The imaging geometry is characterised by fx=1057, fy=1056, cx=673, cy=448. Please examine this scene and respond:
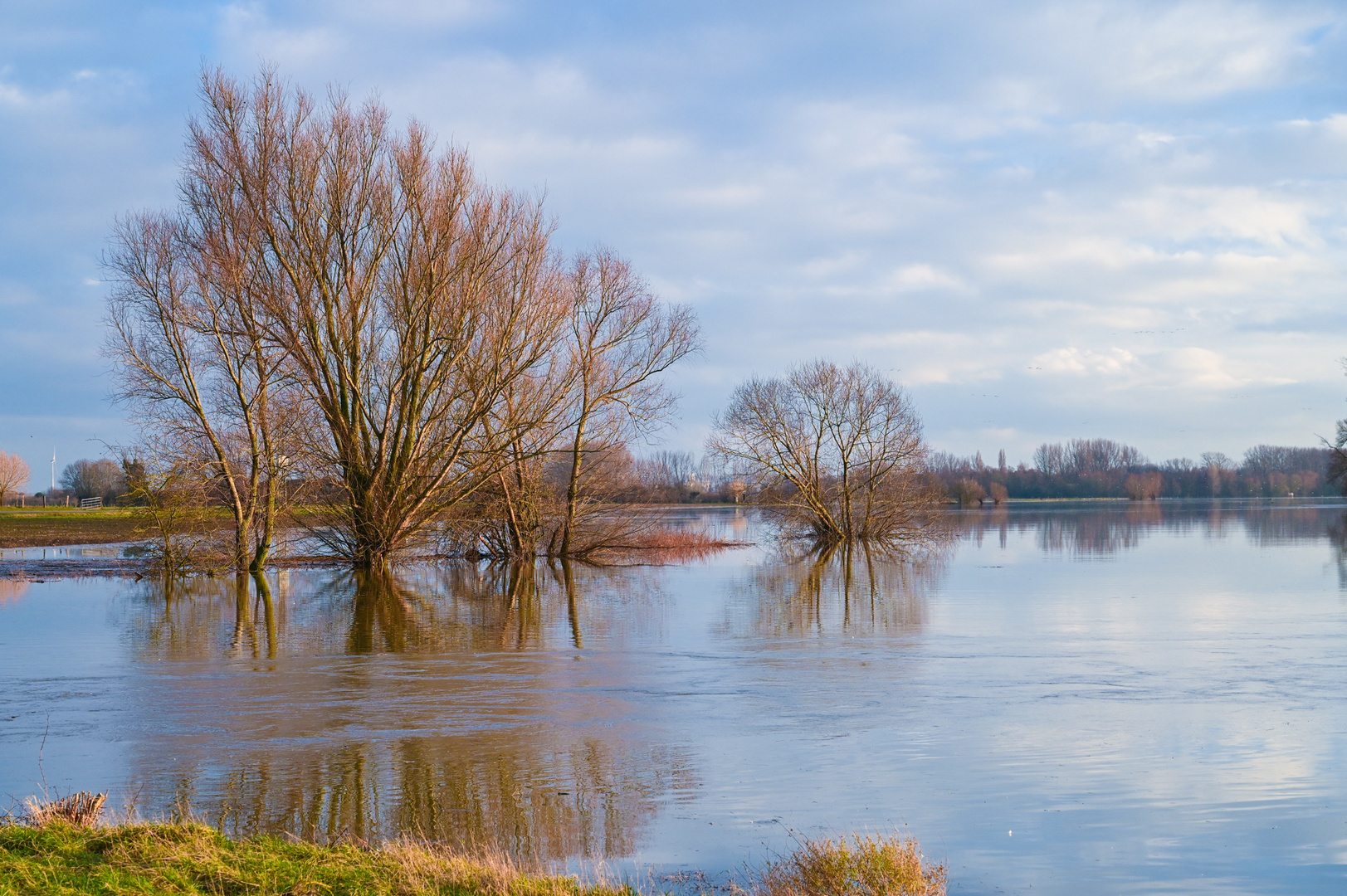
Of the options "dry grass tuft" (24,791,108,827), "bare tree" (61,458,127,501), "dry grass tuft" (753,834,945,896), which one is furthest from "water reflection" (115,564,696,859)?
"bare tree" (61,458,127,501)

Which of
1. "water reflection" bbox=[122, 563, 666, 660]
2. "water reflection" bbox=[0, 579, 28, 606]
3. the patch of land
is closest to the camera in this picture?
"water reflection" bbox=[122, 563, 666, 660]

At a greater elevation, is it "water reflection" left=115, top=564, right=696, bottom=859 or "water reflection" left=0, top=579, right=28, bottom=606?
"water reflection" left=0, top=579, right=28, bottom=606

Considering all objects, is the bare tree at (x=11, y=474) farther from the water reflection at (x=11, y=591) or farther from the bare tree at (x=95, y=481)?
the water reflection at (x=11, y=591)

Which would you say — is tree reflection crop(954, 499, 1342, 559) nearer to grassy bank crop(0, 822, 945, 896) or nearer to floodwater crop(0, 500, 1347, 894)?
floodwater crop(0, 500, 1347, 894)

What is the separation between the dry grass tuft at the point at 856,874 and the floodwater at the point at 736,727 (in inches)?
13.4

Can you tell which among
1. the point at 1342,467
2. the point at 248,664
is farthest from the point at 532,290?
the point at 1342,467

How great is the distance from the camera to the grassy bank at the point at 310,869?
5473mm

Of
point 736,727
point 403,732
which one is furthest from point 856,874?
point 403,732

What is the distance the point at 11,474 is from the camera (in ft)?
A: 321

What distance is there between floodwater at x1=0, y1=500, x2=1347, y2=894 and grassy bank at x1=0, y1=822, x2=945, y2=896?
519mm

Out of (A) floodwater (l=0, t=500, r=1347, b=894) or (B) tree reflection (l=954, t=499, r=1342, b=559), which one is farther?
(B) tree reflection (l=954, t=499, r=1342, b=559)

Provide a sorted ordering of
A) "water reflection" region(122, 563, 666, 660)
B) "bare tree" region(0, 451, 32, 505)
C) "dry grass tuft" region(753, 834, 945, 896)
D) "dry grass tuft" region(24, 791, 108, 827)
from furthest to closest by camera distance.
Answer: "bare tree" region(0, 451, 32, 505), "water reflection" region(122, 563, 666, 660), "dry grass tuft" region(24, 791, 108, 827), "dry grass tuft" region(753, 834, 945, 896)

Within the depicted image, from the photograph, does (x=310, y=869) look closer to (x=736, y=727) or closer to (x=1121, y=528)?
(x=736, y=727)

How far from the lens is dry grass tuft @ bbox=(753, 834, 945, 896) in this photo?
5887mm
